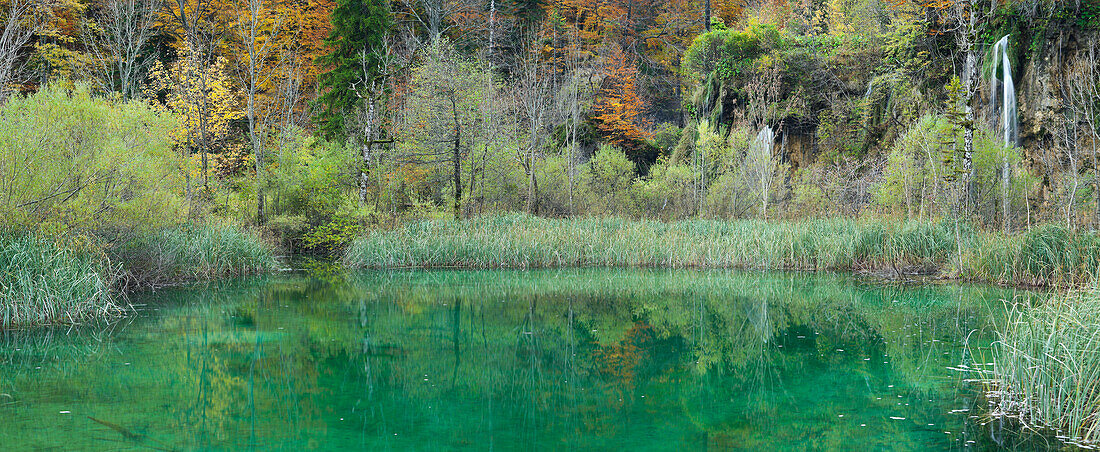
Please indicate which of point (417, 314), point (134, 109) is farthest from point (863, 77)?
Answer: point (134, 109)

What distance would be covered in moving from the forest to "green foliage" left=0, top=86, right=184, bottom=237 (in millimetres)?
42

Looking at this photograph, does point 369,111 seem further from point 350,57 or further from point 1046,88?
point 1046,88

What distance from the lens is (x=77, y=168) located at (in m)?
10.7

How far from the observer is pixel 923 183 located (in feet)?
55.3

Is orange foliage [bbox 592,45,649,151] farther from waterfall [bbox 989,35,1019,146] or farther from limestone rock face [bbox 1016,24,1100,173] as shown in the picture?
limestone rock face [bbox 1016,24,1100,173]

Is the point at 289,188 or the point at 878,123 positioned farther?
the point at 878,123

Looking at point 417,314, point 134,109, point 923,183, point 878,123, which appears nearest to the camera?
point 417,314

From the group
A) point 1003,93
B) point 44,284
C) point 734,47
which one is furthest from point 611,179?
point 44,284

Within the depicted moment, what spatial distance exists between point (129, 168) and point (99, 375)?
494cm

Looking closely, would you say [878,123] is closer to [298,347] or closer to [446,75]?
[446,75]

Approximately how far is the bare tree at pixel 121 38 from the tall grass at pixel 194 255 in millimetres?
9482

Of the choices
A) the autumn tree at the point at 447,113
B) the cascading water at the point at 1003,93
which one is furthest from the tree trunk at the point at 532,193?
the cascading water at the point at 1003,93

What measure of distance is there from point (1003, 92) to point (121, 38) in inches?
937

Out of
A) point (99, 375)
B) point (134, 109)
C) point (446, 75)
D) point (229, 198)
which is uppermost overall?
point (446, 75)
